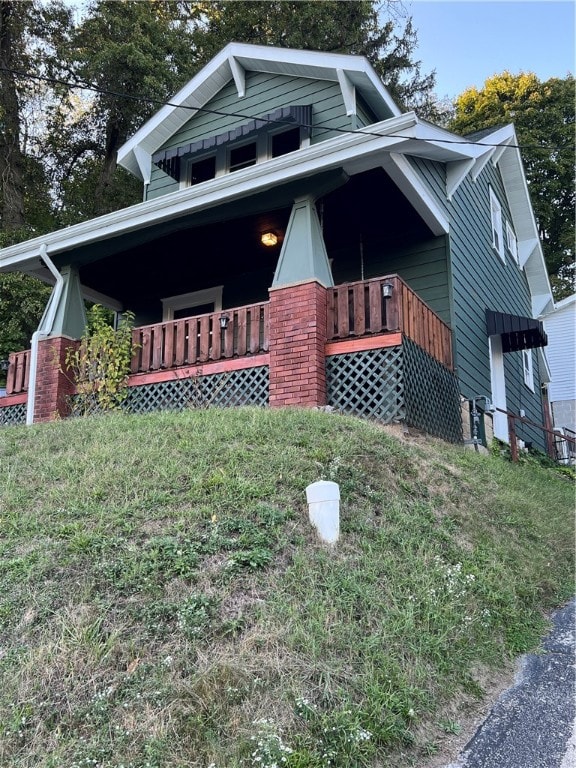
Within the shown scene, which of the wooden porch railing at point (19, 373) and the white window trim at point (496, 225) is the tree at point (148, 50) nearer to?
the white window trim at point (496, 225)

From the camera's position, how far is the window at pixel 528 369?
1454 cm

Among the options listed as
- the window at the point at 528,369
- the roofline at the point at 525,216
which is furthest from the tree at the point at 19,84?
the window at the point at 528,369

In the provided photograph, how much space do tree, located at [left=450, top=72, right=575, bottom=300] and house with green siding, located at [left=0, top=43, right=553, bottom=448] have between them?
52.3ft

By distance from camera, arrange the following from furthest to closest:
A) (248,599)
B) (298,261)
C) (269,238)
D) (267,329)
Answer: (269,238), (267,329), (298,261), (248,599)

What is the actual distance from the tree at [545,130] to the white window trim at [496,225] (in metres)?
15.2

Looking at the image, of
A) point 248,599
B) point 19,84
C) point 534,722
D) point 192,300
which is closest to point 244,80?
point 192,300

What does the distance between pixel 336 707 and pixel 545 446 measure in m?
13.2

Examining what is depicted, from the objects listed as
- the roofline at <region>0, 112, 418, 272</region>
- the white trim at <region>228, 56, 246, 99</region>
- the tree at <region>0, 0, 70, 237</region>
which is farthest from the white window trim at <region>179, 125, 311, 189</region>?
the tree at <region>0, 0, 70, 237</region>

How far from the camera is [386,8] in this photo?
835 inches

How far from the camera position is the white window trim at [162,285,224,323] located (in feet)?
36.8

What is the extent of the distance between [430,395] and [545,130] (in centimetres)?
2460

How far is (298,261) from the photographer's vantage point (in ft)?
24.7

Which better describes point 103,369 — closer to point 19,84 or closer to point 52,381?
point 52,381

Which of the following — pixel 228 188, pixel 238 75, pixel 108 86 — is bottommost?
pixel 228 188
